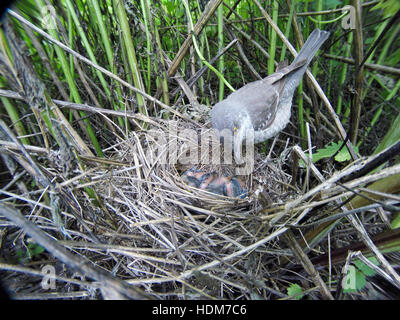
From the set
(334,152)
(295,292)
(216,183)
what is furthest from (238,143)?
(295,292)

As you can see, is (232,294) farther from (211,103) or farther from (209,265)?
(211,103)

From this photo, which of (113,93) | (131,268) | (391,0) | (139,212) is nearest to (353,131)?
(391,0)

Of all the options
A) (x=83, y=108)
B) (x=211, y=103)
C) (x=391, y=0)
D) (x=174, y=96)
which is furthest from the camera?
(x=211, y=103)

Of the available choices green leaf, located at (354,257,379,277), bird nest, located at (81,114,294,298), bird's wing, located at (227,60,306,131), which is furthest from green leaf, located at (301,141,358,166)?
bird's wing, located at (227,60,306,131)

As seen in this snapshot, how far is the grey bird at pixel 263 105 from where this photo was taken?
5.28ft

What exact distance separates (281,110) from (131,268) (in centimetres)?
167

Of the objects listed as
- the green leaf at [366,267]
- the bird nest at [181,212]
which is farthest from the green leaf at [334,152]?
the green leaf at [366,267]

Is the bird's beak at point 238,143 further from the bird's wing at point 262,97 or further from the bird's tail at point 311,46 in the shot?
the bird's tail at point 311,46

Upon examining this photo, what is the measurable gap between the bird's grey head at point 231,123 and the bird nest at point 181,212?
0.62 ft

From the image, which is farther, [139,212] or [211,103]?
[211,103]

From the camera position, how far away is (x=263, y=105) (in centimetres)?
189

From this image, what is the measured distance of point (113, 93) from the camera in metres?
1.60

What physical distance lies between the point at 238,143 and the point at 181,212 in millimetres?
690

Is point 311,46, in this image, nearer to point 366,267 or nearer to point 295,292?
point 366,267
